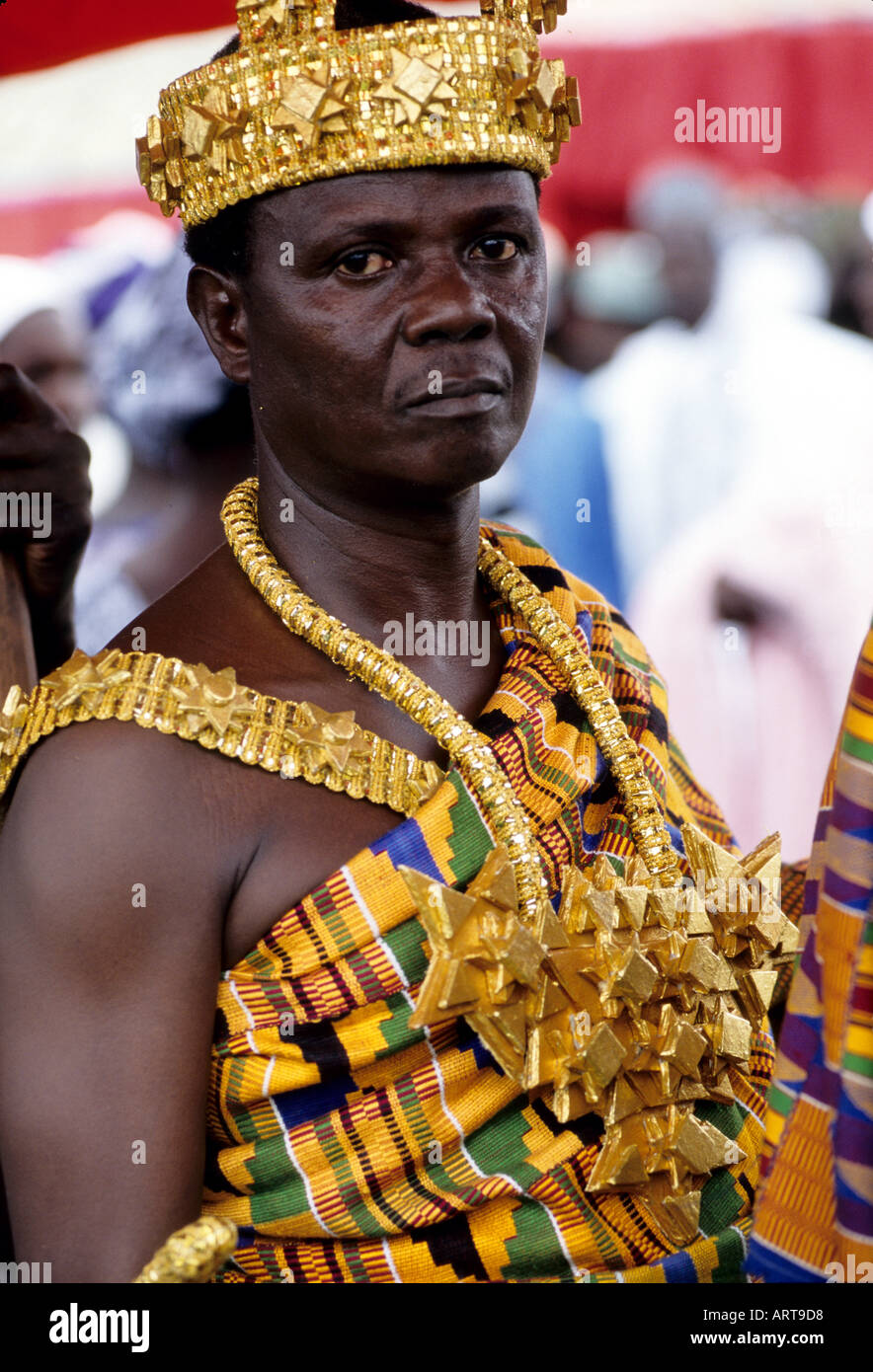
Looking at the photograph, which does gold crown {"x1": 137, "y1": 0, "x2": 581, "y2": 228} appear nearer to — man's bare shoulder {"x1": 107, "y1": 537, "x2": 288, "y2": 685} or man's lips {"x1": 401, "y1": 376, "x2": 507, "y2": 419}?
man's lips {"x1": 401, "y1": 376, "x2": 507, "y2": 419}

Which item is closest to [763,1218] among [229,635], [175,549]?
[229,635]

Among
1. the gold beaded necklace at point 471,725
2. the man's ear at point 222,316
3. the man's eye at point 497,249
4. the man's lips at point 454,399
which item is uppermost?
the man's eye at point 497,249

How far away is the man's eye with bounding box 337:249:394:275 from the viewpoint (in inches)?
66.0

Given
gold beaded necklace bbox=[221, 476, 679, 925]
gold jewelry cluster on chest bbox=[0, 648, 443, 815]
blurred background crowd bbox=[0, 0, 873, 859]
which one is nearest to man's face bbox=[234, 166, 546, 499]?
gold beaded necklace bbox=[221, 476, 679, 925]

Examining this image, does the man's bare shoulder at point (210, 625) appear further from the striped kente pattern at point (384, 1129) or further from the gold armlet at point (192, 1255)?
the gold armlet at point (192, 1255)

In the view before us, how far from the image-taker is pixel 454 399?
168cm

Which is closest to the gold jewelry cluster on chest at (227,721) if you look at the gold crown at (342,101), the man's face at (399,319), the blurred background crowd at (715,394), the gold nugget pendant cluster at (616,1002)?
the gold nugget pendant cluster at (616,1002)

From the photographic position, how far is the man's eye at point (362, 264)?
1676mm

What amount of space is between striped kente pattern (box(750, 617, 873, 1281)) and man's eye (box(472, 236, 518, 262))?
2.42ft

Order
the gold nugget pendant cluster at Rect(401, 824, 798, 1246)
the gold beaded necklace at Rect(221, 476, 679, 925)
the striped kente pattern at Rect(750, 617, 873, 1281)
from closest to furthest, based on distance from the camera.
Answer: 1. the striped kente pattern at Rect(750, 617, 873, 1281)
2. the gold nugget pendant cluster at Rect(401, 824, 798, 1246)
3. the gold beaded necklace at Rect(221, 476, 679, 925)

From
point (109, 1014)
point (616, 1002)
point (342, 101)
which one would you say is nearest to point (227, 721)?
point (109, 1014)

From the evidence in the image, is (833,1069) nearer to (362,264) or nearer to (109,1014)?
(109,1014)

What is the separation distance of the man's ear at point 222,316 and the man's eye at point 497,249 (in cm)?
31

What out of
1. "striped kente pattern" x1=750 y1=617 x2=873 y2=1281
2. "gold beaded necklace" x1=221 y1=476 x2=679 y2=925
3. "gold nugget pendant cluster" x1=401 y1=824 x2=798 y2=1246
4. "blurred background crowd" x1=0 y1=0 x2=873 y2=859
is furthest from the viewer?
"blurred background crowd" x1=0 y1=0 x2=873 y2=859
